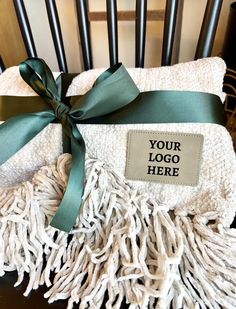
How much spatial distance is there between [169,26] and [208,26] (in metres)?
0.07

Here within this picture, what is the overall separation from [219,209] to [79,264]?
0.20m

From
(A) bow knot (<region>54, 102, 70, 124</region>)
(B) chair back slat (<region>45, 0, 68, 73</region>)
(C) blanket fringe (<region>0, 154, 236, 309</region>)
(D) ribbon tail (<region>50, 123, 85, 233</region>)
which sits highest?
(B) chair back slat (<region>45, 0, 68, 73</region>)

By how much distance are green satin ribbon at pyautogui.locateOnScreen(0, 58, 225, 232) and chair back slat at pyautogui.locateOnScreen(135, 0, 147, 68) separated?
136mm

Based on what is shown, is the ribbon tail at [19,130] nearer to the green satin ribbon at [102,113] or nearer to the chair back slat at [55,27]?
the green satin ribbon at [102,113]

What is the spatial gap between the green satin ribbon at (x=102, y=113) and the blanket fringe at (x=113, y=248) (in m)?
0.03

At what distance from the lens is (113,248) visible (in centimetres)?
47

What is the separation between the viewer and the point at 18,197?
51cm

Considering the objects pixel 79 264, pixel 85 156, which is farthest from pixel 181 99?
pixel 79 264

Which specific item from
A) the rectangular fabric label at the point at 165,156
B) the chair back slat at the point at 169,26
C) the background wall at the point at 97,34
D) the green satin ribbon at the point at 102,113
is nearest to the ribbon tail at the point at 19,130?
the green satin ribbon at the point at 102,113

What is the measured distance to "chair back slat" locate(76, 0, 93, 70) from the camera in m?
0.63

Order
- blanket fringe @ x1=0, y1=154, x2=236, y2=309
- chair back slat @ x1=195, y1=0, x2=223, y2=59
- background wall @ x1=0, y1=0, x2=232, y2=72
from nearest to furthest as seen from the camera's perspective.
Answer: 1. blanket fringe @ x1=0, y1=154, x2=236, y2=309
2. chair back slat @ x1=195, y1=0, x2=223, y2=59
3. background wall @ x1=0, y1=0, x2=232, y2=72

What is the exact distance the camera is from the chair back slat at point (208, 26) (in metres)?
0.56

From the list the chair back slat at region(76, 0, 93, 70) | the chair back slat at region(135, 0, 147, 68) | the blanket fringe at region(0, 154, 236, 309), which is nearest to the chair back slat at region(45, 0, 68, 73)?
the chair back slat at region(76, 0, 93, 70)

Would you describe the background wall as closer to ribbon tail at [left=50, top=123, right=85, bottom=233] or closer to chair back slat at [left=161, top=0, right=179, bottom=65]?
chair back slat at [left=161, top=0, right=179, bottom=65]
